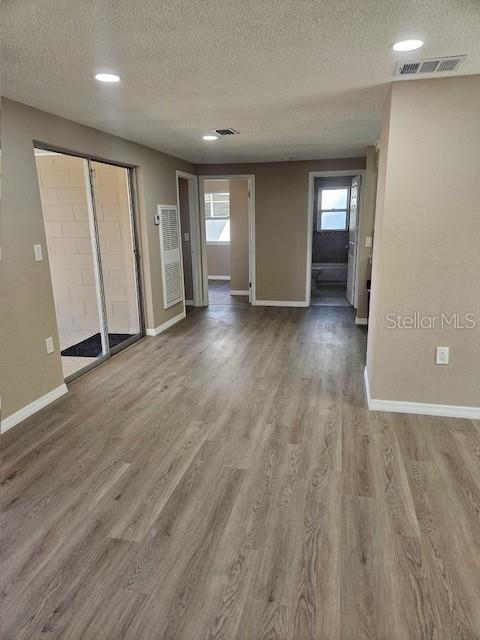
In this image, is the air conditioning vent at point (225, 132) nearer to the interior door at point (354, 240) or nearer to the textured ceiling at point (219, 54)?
the textured ceiling at point (219, 54)

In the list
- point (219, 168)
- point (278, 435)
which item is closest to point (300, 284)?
point (219, 168)

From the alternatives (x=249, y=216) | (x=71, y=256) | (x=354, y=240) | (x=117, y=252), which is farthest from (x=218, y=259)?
(x=71, y=256)

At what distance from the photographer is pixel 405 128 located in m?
2.60

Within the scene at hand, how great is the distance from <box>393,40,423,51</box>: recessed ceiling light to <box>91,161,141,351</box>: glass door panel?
11.1ft

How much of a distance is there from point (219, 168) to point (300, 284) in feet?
7.51

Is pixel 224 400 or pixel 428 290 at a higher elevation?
pixel 428 290

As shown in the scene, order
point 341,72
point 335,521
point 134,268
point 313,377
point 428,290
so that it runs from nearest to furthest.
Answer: point 335,521 < point 341,72 < point 428,290 < point 313,377 < point 134,268

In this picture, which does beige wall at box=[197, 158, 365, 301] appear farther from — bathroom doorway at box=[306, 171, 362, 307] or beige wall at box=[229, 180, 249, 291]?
bathroom doorway at box=[306, 171, 362, 307]

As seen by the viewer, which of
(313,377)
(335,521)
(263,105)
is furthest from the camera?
(313,377)

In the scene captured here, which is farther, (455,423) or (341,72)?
(455,423)

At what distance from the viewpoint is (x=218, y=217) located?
9.34 meters

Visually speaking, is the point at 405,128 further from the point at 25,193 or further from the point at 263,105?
the point at 25,193

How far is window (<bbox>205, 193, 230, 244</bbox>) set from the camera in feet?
30.3

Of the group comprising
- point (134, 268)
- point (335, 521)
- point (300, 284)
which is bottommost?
point (335, 521)
